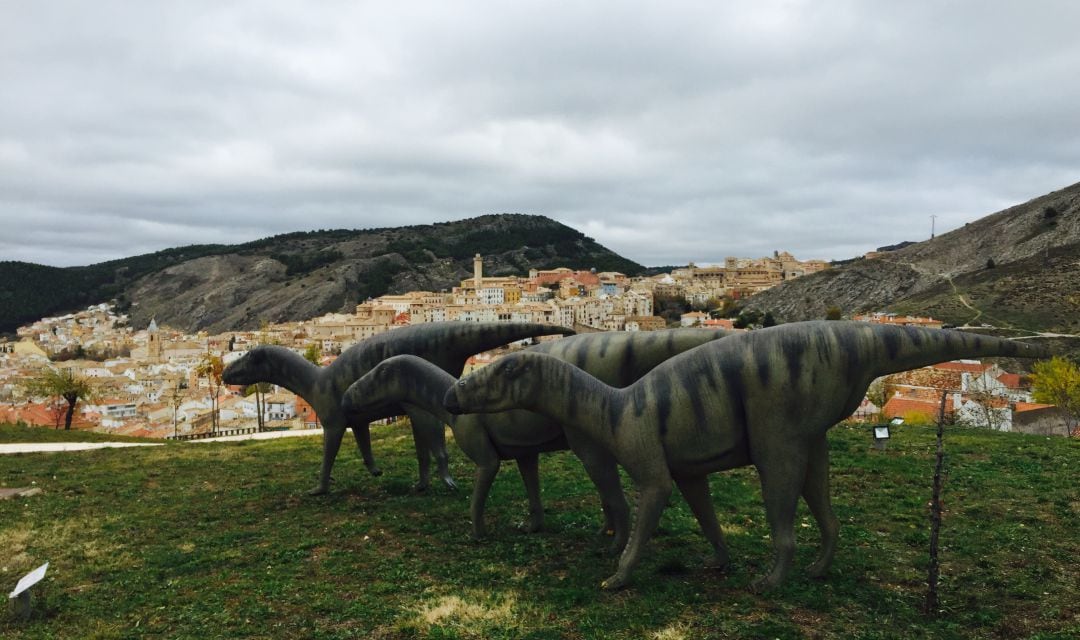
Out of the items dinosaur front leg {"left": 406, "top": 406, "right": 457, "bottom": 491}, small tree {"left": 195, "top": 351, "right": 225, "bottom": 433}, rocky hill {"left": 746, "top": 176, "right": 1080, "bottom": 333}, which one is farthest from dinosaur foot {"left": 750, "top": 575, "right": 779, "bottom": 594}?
rocky hill {"left": 746, "top": 176, "right": 1080, "bottom": 333}

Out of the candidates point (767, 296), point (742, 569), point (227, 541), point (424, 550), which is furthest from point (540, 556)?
point (767, 296)

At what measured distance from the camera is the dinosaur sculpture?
9.09 m

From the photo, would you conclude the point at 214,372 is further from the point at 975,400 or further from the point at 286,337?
the point at 286,337

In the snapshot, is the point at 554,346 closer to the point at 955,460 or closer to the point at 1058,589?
the point at 1058,589

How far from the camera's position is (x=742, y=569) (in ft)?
28.6

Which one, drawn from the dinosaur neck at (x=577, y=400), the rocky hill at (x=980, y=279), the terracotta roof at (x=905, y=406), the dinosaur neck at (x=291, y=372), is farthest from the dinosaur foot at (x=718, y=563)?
the rocky hill at (x=980, y=279)

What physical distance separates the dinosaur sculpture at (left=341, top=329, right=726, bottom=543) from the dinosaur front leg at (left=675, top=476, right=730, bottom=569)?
36.4 inches

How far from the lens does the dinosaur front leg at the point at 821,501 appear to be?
8.24m

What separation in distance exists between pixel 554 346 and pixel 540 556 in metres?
3.03

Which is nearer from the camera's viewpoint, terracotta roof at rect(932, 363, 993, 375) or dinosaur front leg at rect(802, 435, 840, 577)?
dinosaur front leg at rect(802, 435, 840, 577)

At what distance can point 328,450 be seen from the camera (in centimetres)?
1348

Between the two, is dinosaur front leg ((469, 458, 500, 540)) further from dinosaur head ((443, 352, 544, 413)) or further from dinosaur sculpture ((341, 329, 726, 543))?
dinosaur head ((443, 352, 544, 413))

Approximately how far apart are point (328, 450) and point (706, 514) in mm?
7966

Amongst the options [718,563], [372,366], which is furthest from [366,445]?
[718,563]
